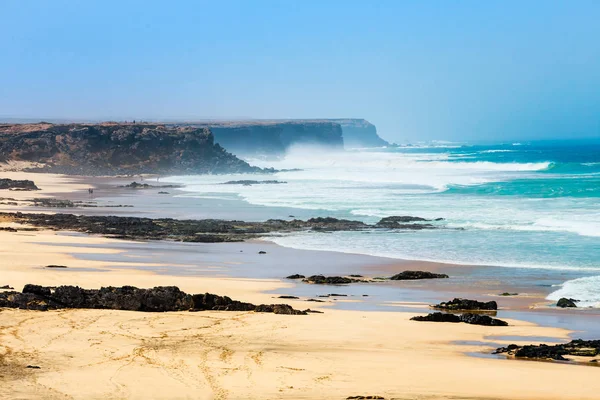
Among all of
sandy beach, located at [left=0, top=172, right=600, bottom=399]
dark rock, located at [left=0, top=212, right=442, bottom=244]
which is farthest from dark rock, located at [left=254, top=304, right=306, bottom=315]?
dark rock, located at [left=0, top=212, right=442, bottom=244]

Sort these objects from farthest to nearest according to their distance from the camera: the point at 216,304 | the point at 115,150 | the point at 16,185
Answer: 1. the point at 115,150
2. the point at 16,185
3. the point at 216,304

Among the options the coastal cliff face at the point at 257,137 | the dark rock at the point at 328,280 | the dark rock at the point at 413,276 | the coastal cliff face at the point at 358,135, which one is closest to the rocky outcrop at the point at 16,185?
the dark rock at the point at 328,280

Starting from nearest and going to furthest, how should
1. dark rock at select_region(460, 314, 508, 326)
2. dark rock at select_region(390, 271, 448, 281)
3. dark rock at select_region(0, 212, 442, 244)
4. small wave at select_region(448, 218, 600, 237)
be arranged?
dark rock at select_region(460, 314, 508, 326) < dark rock at select_region(390, 271, 448, 281) < dark rock at select_region(0, 212, 442, 244) < small wave at select_region(448, 218, 600, 237)

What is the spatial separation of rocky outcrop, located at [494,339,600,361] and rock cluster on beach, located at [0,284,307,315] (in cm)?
351

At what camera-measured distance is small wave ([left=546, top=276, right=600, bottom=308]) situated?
595 inches

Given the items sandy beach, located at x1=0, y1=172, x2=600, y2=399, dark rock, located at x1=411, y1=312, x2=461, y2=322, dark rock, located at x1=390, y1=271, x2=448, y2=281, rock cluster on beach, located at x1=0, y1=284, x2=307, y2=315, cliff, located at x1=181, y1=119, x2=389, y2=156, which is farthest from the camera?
cliff, located at x1=181, y1=119, x2=389, y2=156

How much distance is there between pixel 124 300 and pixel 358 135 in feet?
549

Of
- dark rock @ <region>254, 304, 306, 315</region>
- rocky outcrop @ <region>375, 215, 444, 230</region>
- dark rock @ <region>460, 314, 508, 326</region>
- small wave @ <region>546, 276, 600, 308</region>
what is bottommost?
dark rock @ <region>254, 304, 306, 315</region>

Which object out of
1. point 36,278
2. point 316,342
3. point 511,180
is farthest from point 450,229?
point 511,180

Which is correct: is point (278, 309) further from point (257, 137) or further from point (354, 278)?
point (257, 137)

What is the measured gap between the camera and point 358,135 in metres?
179

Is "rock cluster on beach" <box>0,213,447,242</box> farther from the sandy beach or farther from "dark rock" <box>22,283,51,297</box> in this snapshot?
"dark rock" <box>22,283,51,297</box>

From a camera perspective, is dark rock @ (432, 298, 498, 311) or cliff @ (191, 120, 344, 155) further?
cliff @ (191, 120, 344, 155)

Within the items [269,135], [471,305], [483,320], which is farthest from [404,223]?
[269,135]
